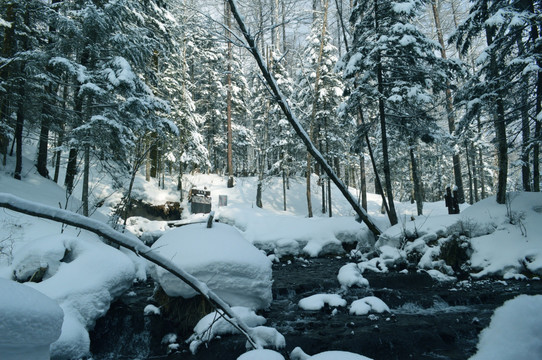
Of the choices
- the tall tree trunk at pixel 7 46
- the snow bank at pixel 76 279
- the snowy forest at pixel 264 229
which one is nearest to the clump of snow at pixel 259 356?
the snowy forest at pixel 264 229

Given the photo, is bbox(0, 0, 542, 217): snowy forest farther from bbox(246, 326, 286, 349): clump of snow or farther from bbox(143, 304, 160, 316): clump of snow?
bbox(246, 326, 286, 349): clump of snow

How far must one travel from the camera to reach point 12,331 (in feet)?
2.41

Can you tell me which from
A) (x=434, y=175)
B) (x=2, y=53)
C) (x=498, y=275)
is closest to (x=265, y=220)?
(x=498, y=275)

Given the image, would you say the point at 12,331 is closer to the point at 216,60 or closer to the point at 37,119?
the point at 37,119

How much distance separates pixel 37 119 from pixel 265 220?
464 inches

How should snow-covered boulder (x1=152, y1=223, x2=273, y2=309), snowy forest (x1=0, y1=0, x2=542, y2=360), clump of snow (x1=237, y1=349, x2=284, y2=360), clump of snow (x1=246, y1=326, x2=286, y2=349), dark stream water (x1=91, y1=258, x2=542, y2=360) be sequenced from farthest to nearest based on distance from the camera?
snow-covered boulder (x1=152, y1=223, x2=273, y2=309)
dark stream water (x1=91, y1=258, x2=542, y2=360)
clump of snow (x1=246, y1=326, x2=286, y2=349)
clump of snow (x1=237, y1=349, x2=284, y2=360)
snowy forest (x1=0, y1=0, x2=542, y2=360)

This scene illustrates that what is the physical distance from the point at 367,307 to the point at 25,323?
6.01 meters

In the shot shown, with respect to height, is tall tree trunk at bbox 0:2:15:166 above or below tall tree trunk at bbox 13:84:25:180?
above

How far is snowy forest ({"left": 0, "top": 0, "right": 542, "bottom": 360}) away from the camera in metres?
2.48

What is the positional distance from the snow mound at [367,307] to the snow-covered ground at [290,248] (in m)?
0.02

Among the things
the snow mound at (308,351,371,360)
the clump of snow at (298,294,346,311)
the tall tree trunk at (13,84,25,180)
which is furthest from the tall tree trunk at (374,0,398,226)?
the tall tree trunk at (13,84,25,180)

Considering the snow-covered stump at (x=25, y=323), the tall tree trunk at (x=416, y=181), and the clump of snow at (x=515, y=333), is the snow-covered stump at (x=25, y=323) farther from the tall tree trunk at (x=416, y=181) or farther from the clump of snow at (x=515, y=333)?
the tall tree trunk at (x=416, y=181)

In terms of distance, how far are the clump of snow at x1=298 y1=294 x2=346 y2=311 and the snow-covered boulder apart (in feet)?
2.79

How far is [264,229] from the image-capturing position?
45.7 ft
